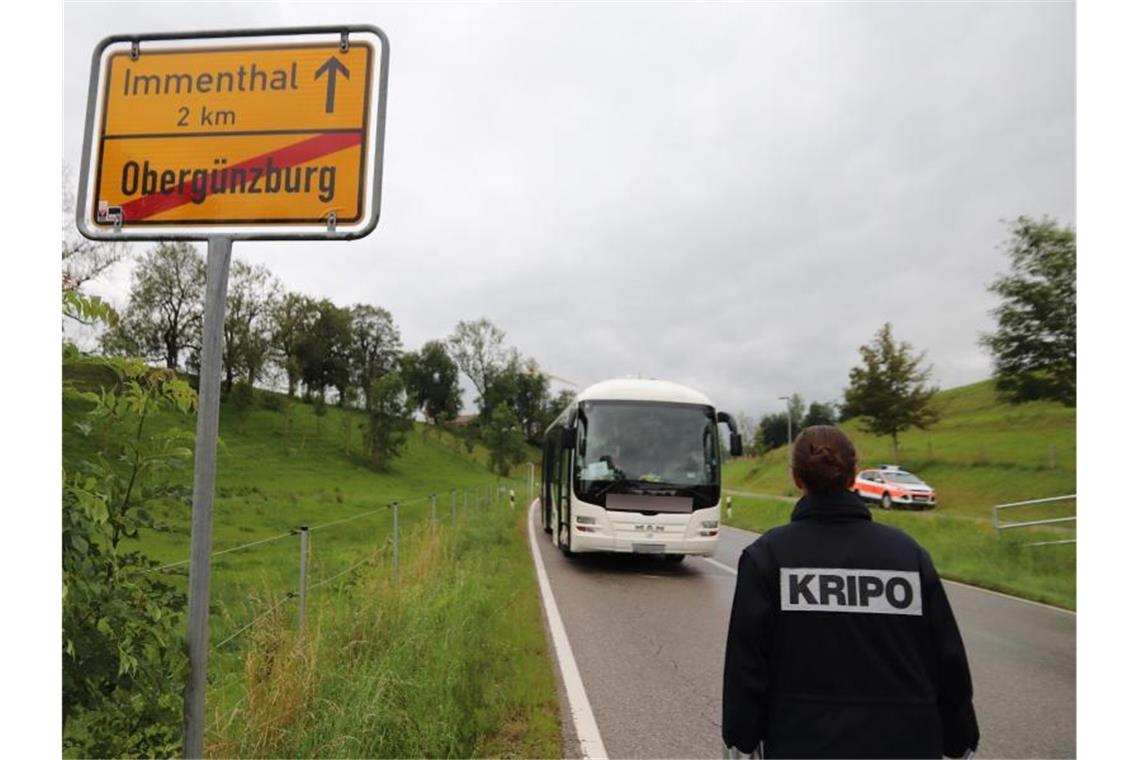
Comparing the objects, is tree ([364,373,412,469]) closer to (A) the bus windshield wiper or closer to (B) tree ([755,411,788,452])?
(A) the bus windshield wiper

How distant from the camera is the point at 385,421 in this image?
188ft

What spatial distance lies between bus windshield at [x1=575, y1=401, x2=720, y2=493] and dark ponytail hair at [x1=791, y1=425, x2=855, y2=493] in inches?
398

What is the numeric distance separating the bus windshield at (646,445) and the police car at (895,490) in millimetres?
20959

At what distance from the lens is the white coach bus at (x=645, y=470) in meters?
12.4

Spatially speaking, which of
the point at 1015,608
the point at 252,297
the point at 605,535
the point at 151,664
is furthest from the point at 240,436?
the point at 151,664

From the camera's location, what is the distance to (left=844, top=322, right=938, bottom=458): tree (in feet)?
145

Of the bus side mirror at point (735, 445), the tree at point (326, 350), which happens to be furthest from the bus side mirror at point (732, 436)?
the tree at point (326, 350)

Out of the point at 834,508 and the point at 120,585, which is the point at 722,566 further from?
the point at 120,585

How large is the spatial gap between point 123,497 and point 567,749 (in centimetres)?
319

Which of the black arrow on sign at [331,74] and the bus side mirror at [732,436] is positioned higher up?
the black arrow on sign at [331,74]

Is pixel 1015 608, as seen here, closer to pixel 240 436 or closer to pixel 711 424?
pixel 711 424

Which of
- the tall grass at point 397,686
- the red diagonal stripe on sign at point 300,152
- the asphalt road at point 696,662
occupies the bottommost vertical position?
the asphalt road at point 696,662

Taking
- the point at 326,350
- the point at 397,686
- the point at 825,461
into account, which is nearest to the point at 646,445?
the point at 397,686

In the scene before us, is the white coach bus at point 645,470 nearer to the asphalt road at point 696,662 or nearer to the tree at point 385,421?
the asphalt road at point 696,662
